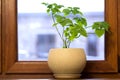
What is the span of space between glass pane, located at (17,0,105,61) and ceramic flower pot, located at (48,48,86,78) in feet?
0.64

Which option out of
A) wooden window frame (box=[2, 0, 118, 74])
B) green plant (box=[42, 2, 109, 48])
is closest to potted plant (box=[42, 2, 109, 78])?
green plant (box=[42, 2, 109, 48])

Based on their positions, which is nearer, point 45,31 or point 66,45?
point 66,45

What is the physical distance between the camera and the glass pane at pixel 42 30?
5.57 ft

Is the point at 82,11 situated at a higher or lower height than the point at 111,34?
higher

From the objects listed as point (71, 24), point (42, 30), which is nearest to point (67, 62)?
point (71, 24)

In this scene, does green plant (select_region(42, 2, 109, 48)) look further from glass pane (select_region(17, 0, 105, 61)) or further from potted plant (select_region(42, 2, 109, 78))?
glass pane (select_region(17, 0, 105, 61))

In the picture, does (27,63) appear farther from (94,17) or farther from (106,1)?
(106,1)

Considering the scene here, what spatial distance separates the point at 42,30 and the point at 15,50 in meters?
0.20

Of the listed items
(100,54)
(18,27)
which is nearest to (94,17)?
(100,54)

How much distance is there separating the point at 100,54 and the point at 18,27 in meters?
0.51

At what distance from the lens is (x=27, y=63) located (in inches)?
65.0

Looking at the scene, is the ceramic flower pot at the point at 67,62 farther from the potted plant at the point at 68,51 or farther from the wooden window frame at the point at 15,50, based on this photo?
the wooden window frame at the point at 15,50

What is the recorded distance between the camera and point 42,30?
5.61 feet

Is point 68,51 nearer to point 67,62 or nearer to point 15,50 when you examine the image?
point 67,62
